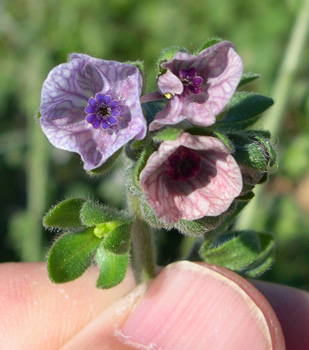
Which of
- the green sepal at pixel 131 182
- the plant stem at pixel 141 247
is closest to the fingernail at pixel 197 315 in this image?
the plant stem at pixel 141 247

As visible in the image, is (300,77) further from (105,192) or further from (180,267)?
(180,267)

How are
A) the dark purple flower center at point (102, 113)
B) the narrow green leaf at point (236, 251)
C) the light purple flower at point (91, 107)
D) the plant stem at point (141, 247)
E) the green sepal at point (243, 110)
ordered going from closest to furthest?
1. the light purple flower at point (91, 107)
2. the dark purple flower center at point (102, 113)
3. the green sepal at point (243, 110)
4. the plant stem at point (141, 247)
5. the narrow green leaf at point (236, 251)

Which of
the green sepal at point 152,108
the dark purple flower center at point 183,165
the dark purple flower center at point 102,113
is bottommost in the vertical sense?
the dark purple flower center at point 183,165

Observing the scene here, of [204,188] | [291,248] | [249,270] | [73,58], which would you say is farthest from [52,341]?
[291,248]

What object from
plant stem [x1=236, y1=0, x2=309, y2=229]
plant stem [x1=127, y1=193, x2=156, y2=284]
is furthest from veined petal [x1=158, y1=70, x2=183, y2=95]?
plant stem [x1=236, y1=0, x2=309, y2=229]

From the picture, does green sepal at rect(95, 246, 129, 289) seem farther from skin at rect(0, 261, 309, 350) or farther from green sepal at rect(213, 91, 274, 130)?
green sepal at rect(213, 91, 274, 130)

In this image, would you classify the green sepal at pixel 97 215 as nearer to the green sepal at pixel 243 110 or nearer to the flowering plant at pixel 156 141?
the flowering plant at pixel 156 141

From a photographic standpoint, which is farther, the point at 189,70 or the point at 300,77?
the point at 300,77
